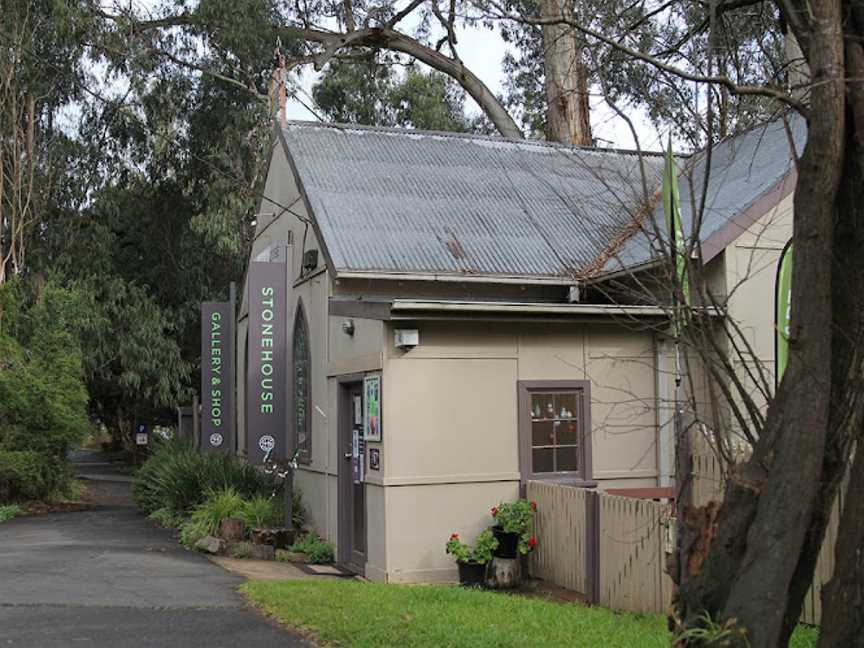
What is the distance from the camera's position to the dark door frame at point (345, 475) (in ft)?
41.9

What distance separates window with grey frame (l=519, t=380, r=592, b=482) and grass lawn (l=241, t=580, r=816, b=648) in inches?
98.6

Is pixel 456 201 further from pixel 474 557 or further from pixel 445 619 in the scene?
pixel 445 619

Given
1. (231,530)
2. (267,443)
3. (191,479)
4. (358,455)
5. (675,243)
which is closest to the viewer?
(675,243)

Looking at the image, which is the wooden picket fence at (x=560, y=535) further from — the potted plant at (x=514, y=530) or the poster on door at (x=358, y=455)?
the poster on door at (x=358, y=455)

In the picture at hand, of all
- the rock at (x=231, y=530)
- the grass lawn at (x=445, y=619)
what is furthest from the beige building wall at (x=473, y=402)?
the grass lawn at (x=445, y=619)

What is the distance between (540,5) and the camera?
21.9 m

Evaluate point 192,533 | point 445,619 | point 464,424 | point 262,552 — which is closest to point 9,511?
point 192,533

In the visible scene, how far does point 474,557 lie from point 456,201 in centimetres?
622

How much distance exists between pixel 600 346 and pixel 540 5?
11.7 meters

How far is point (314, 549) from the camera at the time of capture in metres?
13.0

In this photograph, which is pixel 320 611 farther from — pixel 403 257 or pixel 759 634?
pixel 403 257

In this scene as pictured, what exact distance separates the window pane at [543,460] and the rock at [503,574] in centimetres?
134

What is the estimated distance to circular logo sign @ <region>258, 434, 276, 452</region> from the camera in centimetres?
1408

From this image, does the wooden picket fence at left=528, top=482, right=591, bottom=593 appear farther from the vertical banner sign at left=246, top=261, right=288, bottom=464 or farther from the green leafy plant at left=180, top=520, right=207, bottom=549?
the green leafy plant at left=180, top=520, right=207, bottom=549
